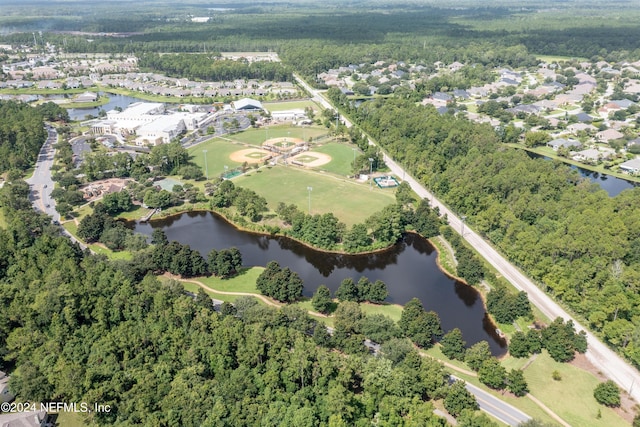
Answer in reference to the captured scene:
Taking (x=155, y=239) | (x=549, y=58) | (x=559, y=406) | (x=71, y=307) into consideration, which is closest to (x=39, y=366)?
(x=71, y=307)

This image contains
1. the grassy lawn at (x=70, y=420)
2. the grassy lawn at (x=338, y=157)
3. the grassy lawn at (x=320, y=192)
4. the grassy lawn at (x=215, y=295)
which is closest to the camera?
the grassy lawn at (x=70, y=420)

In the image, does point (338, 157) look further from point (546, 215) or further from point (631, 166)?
point (631, 166)

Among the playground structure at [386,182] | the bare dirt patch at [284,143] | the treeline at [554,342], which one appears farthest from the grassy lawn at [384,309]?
the bare dirt patch at [284,143]

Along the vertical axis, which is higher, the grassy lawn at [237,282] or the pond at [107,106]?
the pond at [107,106]

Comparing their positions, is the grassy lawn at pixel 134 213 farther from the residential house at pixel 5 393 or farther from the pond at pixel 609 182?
the pond at pixel 609 182

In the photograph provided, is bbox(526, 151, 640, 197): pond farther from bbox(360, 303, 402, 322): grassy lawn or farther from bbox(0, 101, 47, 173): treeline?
bbox(0, 101, 47, 173): treeline

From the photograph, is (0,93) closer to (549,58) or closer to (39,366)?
(39,366)
